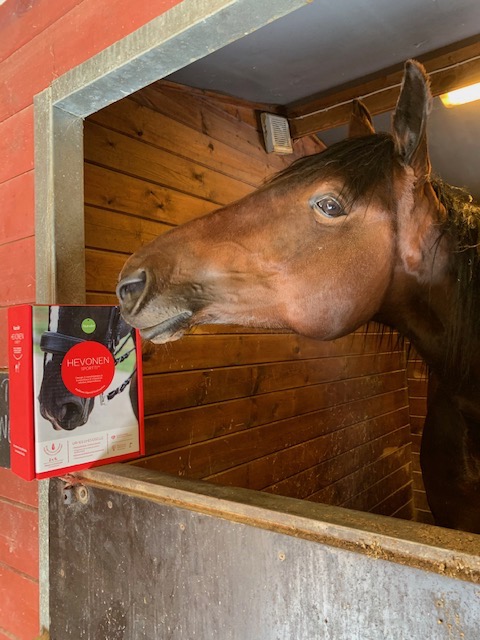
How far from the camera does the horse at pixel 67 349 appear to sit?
3.36 ft

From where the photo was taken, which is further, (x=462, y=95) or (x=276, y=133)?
(x=276, y=133)

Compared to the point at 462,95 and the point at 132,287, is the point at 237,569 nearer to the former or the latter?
the point at 132,287

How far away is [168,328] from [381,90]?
187 cm

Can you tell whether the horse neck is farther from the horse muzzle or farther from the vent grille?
the vent grille

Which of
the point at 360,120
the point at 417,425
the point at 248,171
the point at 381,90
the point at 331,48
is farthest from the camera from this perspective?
the point at 417,425

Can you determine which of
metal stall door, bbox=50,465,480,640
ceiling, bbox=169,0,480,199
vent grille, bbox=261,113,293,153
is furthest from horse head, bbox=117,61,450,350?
vent grille, bbox=261,113,293,153

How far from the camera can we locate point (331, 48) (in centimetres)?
196

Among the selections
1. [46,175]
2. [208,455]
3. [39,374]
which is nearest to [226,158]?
[46,175]

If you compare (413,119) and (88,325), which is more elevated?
(413,119)

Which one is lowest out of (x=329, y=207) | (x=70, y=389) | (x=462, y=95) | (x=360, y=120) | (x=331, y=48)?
(x=70, y=389)

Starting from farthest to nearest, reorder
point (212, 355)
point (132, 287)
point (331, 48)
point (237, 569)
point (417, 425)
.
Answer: point (417, 425) < point (212, 355) < point (331, 48) < point (132, 287) < point (237, 569)

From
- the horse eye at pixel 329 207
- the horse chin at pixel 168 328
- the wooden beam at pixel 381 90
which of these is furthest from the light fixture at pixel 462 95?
the horse chin at pixel 168 328

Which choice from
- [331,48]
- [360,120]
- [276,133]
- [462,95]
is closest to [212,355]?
[360,120]

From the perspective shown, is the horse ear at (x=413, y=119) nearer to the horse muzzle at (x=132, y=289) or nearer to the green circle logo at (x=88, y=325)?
the horse muzzle at (x=132, y=289)
